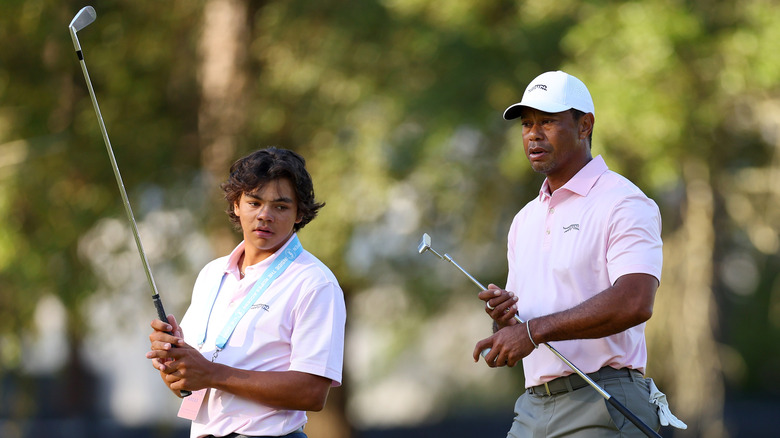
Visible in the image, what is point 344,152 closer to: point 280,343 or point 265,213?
point 265,213

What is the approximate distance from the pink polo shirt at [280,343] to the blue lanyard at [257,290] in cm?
2

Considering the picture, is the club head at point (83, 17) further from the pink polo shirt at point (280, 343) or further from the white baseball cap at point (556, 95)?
the white baseball cap at point (556, 95)

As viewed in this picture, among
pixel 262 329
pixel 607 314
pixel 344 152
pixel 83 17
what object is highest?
pixel 344 152

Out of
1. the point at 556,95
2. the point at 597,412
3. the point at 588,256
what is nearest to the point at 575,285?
the point at 588,256

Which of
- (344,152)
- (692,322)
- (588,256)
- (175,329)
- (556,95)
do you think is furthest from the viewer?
(692,322)

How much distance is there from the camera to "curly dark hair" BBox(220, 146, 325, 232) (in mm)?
3639

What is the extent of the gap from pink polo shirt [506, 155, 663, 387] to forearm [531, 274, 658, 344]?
2.0 inches

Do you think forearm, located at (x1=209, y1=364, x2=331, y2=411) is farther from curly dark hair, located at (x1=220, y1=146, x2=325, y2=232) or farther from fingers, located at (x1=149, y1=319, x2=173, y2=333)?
curly dark hair, located at (x1=220, y1=146, x2=325, y2=232)

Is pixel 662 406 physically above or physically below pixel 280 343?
below

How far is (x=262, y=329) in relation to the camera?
348 centimetres

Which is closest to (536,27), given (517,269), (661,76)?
(661,76)

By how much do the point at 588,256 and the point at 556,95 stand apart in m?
0.57

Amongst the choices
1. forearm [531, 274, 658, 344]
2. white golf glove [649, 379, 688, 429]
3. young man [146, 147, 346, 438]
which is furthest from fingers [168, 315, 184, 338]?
white golf glove [649, 379, 688, 429]

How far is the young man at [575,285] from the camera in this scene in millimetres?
3410
